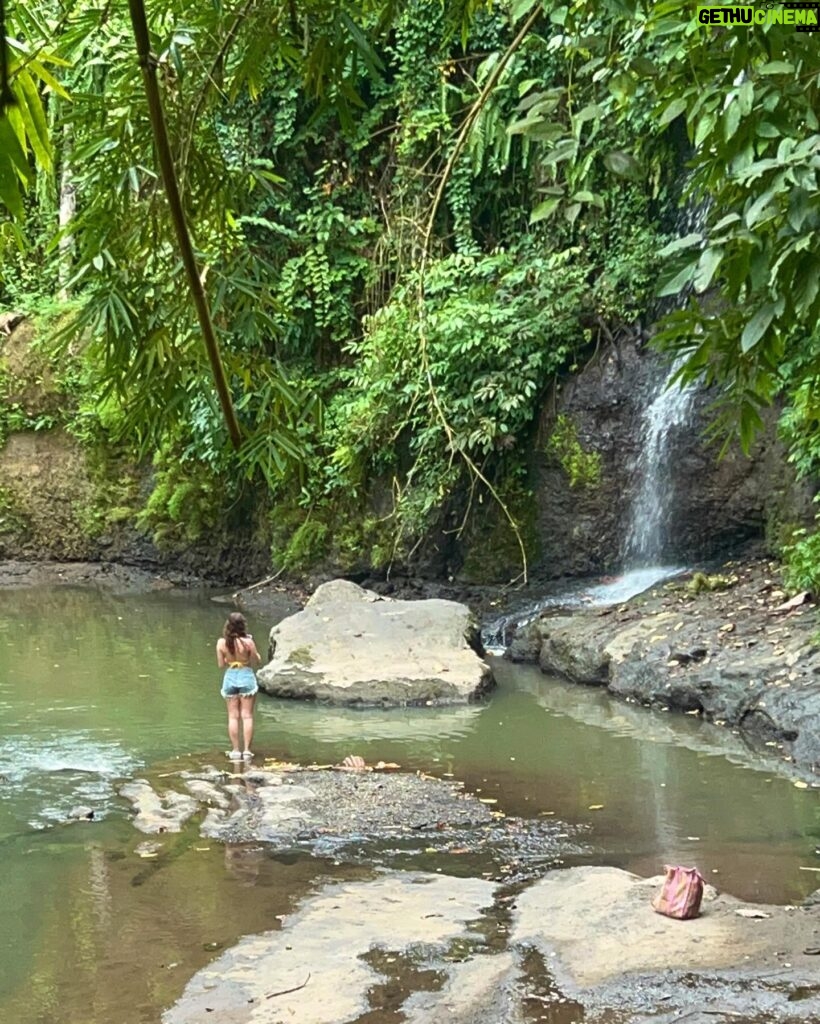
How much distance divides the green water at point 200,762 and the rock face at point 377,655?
0.25m

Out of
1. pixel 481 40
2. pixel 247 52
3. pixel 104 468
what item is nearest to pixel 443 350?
pixel 481 40

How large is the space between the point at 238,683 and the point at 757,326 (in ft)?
21.5

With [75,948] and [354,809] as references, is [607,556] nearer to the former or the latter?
[354,809]

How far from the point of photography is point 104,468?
59.4 feet

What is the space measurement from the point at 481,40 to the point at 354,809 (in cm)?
1104

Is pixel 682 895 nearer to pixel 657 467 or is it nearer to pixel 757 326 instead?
pixel 757 326

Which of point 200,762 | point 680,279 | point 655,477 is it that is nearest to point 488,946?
point 680,279

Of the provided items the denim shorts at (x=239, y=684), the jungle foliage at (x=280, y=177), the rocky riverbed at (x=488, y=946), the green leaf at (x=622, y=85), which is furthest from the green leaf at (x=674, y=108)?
the denim shorts at (x=239, y=684)

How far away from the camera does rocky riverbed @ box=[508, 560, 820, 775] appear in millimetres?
8484

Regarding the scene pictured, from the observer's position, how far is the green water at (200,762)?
4887 mm

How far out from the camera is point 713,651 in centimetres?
959

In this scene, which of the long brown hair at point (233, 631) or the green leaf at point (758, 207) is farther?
the long brown hair at point (233, 631)

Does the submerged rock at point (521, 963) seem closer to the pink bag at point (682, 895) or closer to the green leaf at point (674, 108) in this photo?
the pink bag at point (682, 895)

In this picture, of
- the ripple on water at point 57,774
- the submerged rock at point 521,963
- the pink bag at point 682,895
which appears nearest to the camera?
the submerged rock at point 521,963
